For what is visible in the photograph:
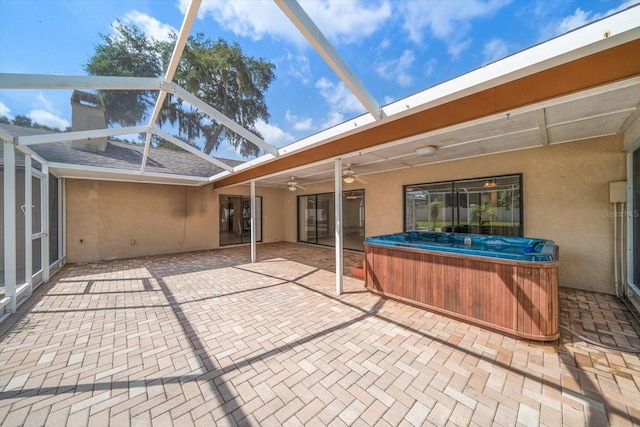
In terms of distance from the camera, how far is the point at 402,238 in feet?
16.5

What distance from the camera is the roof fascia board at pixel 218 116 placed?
3618mm

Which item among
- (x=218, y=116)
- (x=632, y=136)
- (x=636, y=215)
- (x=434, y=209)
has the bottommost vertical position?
(x=636, y=215)

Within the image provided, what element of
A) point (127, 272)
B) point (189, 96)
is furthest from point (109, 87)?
point (127, 272)

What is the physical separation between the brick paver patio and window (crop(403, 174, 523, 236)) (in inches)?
70.7

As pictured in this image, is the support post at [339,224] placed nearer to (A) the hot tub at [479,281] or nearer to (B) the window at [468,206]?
(A) the hot tub at [479,281]

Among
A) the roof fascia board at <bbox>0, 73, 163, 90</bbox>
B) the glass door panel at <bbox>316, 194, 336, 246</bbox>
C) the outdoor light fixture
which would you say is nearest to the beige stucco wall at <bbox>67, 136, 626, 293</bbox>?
the glass door panel at <bbox>316, 194, 336, 246</bbox>

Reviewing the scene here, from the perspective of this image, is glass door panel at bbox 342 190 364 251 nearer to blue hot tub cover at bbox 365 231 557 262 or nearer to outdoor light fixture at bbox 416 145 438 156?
blue hot tub cover at bbox 365 231 557 262

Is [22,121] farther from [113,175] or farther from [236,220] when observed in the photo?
[236,220]

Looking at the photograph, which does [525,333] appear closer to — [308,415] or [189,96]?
[308,415]

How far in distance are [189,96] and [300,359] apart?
13.2 feet

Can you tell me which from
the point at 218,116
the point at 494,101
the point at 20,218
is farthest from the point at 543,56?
the point at 20,218

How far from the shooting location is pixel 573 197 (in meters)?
4.44

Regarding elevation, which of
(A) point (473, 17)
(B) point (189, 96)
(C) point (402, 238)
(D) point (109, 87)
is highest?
(A) point (473, 17)

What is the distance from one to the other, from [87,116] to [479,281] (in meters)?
11.5
